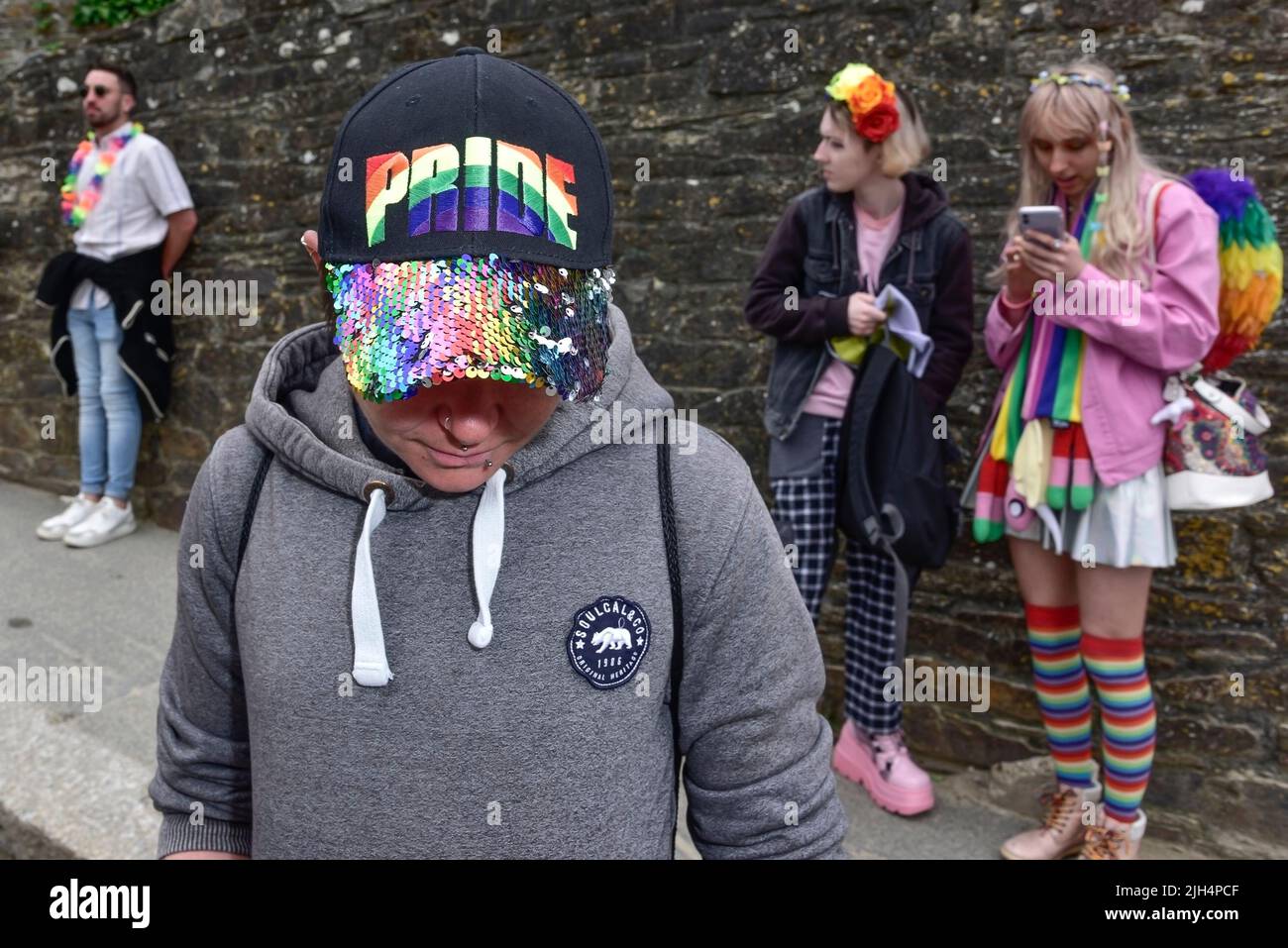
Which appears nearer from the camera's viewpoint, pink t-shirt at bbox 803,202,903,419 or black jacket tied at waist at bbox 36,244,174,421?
pink t-shirt at bbox 803,202,903,419

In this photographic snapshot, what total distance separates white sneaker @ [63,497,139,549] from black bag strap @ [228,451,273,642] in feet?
15.5

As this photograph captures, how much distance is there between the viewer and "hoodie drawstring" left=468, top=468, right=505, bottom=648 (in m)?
1.14

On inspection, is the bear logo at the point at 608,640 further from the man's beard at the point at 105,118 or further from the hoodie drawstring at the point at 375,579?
the man's beard at the point at 105,118

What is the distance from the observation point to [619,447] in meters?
1.24

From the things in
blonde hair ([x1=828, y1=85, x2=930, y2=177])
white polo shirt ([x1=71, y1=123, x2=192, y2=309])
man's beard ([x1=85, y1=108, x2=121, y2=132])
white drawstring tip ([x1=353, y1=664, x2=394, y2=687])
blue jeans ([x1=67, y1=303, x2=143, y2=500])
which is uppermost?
man's beard ([x1=85, y1=108, x2=121, y2=132])

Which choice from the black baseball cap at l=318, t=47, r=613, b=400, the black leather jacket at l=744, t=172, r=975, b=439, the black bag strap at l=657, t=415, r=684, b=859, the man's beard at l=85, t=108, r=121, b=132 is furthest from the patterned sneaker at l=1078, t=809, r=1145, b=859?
the man's beard at l=85, t=108, r=121, b=132

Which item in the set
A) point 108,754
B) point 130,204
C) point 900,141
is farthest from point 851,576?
point 130,204

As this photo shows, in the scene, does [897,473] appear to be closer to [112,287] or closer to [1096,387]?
[1096,387]

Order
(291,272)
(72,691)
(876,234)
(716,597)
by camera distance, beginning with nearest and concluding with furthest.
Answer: (716,597)
(876,234)
(72,691)
(291,272)

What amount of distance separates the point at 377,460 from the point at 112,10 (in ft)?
21.7

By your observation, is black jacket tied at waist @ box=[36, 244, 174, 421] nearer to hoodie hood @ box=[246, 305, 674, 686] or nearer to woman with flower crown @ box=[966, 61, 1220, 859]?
woman with flower crown @ box=[966, 61, 1220, 859]
